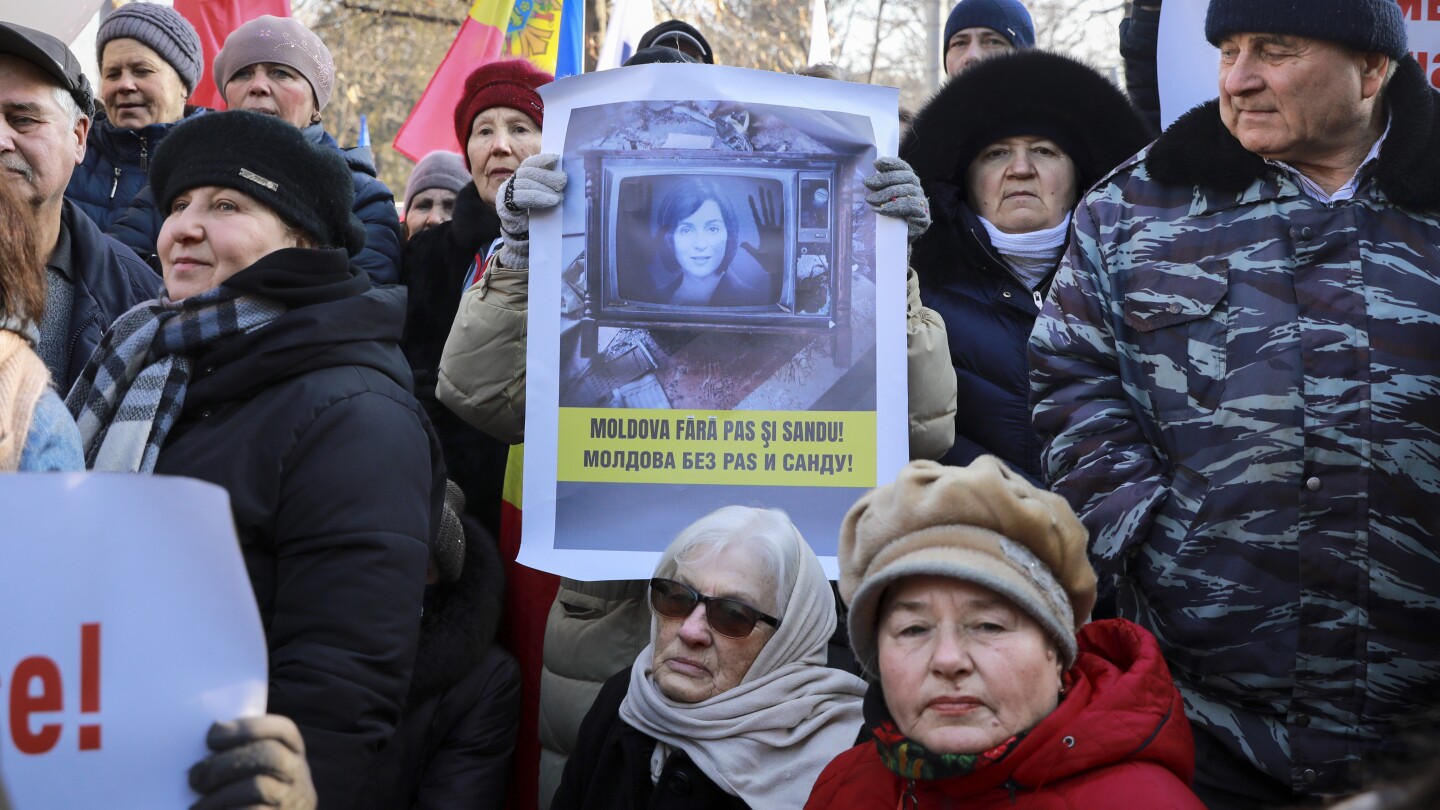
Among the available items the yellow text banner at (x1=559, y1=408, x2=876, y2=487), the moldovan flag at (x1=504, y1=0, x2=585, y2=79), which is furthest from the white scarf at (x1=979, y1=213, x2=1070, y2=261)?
the moldovan flag at (x1=504, y1=0, x2=585, y2=79)

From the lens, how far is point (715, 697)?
10.1ft

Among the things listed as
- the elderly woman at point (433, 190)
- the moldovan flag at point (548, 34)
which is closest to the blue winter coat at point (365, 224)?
the elderly woman at point (433, 190)

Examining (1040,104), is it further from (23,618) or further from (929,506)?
(23,618)

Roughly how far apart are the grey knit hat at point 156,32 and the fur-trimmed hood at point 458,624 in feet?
7.74

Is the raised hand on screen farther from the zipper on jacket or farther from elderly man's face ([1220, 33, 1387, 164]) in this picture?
the zipper on jacket

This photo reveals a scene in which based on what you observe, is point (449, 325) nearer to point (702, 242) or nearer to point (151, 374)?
point (702, 242)

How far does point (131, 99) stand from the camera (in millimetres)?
5109

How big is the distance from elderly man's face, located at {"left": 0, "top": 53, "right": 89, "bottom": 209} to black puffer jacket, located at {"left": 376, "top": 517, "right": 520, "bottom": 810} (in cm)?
134

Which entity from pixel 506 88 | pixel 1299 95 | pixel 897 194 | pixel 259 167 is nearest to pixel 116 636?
pixel 259 167

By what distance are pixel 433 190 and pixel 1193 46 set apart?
9.91ft

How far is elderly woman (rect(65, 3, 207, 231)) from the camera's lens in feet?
16.2

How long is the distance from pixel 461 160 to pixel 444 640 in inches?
111

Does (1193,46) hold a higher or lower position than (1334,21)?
higher

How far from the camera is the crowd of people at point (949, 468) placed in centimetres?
243
